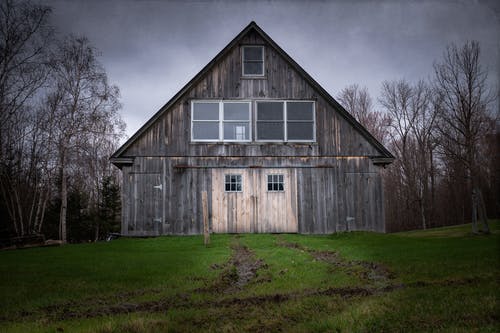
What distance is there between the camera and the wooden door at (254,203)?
16.7m

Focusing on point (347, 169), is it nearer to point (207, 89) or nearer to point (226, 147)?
point (226, 147)

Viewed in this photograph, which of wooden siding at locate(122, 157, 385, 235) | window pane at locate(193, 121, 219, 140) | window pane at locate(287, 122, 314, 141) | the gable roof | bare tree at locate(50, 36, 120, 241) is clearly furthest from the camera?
bare tree at locate(50, 36, 120, 241)

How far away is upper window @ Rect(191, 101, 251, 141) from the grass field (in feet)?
25.6

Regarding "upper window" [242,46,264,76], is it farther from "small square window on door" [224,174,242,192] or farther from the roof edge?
"small square window on door" [224,174,242,192]

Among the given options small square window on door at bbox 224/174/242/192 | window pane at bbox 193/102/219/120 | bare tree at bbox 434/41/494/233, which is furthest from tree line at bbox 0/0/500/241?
small square window on door at bbox 224/174/242/192

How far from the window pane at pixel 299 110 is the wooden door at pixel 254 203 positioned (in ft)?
8.98

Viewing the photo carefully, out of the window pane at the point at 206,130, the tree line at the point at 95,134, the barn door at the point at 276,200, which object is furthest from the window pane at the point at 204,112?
the tree line at the point at 95,134

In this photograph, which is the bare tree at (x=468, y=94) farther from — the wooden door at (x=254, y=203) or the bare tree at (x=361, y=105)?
the bare tree at (x=361, y=105)

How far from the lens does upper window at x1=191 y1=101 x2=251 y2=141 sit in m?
17.2

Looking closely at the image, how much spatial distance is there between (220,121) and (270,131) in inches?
95.0

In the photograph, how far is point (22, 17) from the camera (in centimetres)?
1536

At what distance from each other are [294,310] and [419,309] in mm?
1576

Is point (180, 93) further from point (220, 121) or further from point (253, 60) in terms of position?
point (253, 60)

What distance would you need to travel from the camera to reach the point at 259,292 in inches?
233
